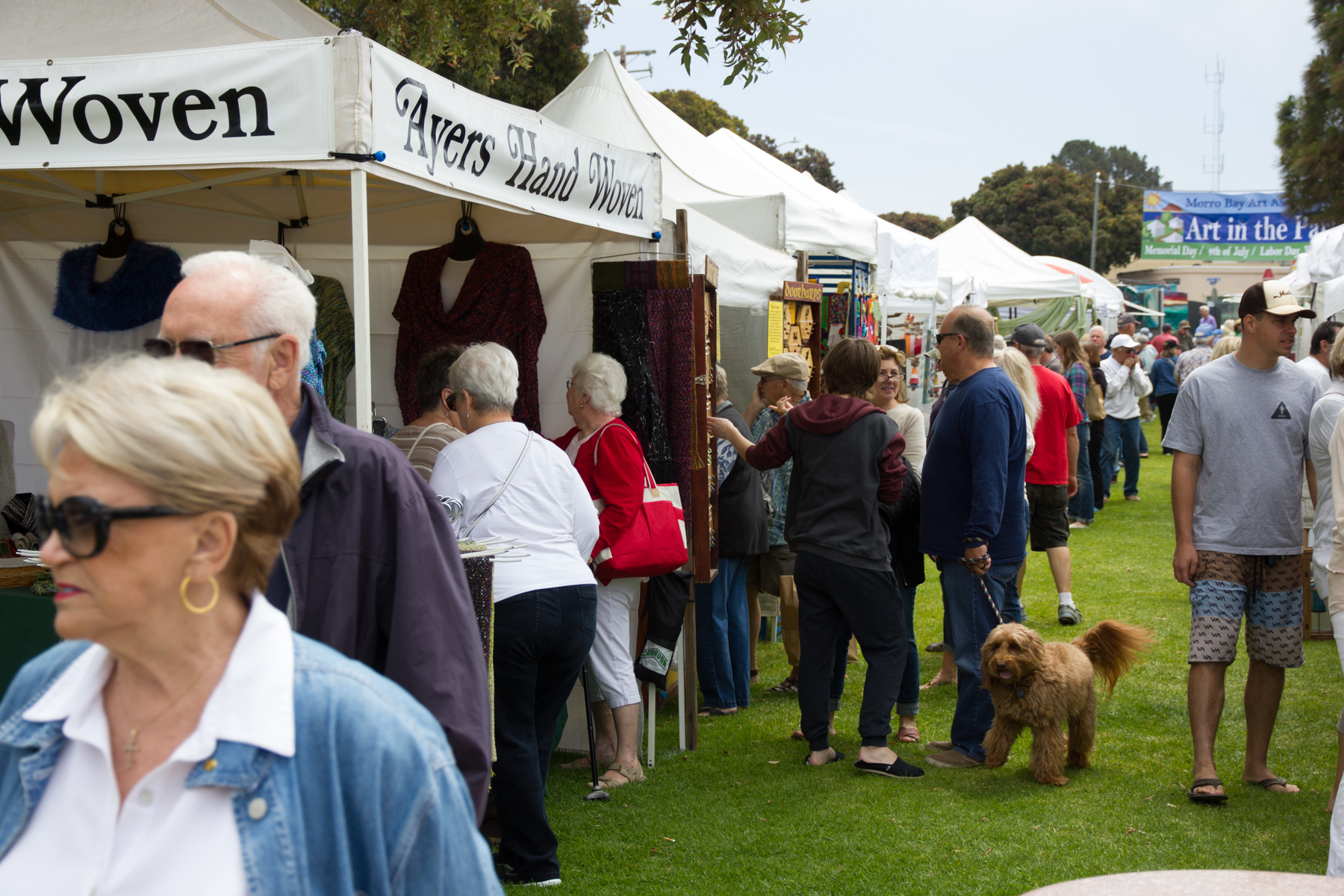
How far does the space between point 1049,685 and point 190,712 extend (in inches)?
162

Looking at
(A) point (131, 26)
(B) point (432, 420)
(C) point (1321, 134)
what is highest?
(C) point (1321, 134)

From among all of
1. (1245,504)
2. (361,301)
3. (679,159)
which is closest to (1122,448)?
(679,159)

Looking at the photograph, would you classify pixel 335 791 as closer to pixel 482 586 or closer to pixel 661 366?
pixel 482 586

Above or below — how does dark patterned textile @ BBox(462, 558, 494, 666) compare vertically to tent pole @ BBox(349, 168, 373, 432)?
below

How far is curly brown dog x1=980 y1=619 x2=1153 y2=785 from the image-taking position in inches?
185

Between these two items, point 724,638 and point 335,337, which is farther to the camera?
point 724,638

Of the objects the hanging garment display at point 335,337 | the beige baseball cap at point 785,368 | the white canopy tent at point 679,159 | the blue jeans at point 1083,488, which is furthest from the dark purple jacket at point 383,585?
the blue jeans at point 1083,488

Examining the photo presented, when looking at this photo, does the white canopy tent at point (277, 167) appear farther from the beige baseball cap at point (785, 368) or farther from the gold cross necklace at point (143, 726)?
the gold cross necklace at point (143, 726)

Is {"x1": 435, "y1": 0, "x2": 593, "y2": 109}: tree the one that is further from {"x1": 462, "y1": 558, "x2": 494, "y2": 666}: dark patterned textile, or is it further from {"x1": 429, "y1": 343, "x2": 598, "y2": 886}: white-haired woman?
{"x1": 462, "y1": 558, "x2": 494, "y2": 666}: dark patterned textile

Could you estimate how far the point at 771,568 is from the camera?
650 centimetres

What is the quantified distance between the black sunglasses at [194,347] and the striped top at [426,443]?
2040 millimetres

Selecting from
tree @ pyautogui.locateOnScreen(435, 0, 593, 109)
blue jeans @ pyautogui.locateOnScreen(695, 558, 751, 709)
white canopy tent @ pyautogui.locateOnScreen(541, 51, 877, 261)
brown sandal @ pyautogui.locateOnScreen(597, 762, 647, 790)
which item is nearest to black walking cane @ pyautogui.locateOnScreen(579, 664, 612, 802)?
brown sandal @ pyautogui.locateOnScreen(597, 762, 647, 790)

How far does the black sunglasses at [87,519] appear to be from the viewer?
3.87ft

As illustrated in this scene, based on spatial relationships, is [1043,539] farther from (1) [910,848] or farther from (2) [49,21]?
(2) [49,21]
